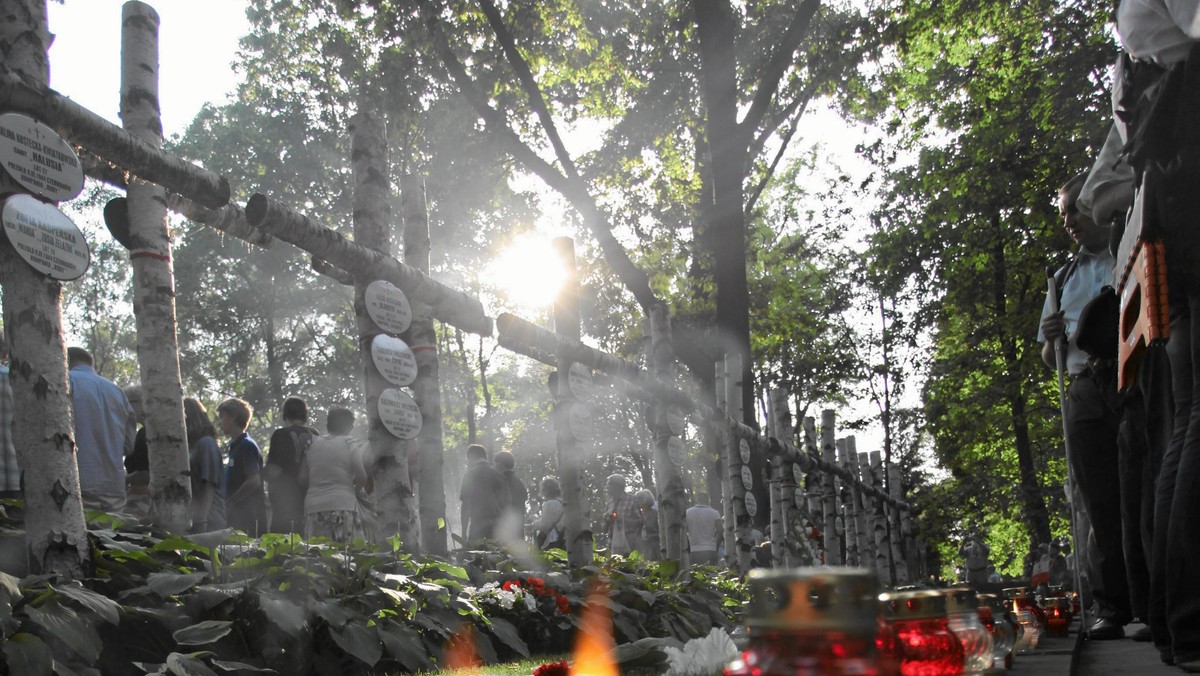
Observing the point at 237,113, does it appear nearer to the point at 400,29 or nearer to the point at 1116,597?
the point at 400,29

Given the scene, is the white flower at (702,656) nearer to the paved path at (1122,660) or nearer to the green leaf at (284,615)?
the paved path at (1122,660)

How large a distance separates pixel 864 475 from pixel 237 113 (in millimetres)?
25731

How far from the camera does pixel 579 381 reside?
8617 mm

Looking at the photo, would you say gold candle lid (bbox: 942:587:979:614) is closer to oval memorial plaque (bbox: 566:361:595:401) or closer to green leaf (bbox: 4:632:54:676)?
green leaf (bbox: 4:632:54:676)

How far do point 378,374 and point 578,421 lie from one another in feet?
6.56

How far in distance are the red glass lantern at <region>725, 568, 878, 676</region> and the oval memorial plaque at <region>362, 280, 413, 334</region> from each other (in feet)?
19.6

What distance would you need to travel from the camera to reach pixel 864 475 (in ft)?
74.4

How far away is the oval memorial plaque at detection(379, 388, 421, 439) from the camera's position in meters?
6.82

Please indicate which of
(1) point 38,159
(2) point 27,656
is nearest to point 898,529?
(1) point 38,159

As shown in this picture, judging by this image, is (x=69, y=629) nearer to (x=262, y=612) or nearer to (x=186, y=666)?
(x=186, y=666)

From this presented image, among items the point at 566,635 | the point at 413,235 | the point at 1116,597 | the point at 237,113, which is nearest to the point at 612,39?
the point at 413,235

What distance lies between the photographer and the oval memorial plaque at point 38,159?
15.6 ft

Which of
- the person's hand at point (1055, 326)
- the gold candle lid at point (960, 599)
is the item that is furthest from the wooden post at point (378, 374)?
the gold candle lid at point (960, 599)

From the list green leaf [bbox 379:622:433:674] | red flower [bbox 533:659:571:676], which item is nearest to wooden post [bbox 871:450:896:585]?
green leaf [bbox 379:622:433:674]
